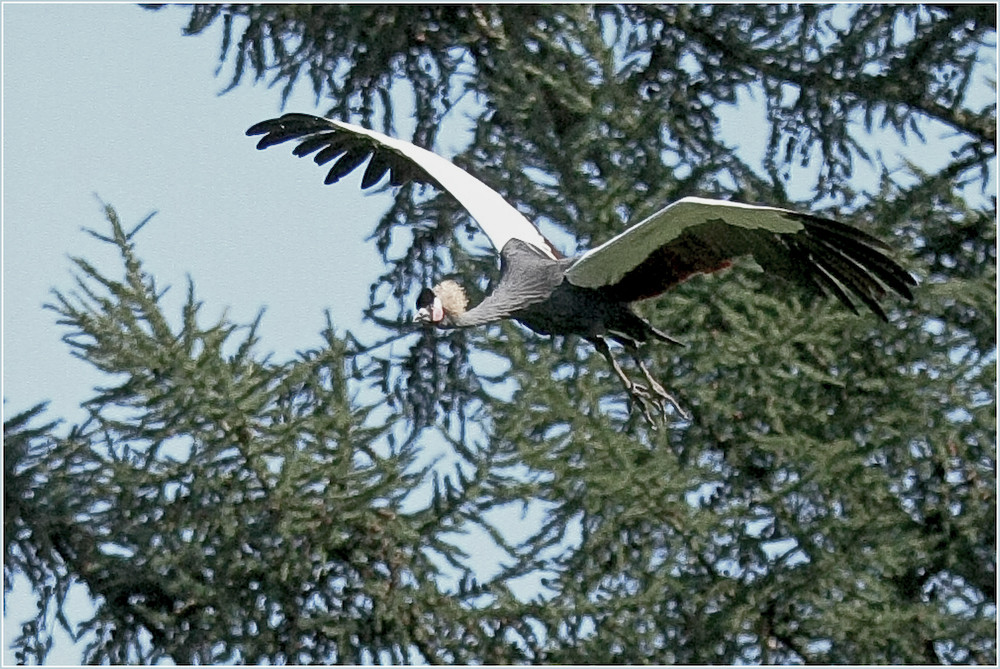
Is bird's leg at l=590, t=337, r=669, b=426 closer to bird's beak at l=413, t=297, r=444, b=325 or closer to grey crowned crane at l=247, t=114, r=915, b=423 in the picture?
grey crowned crane at l=247, t=114, r=915, b=423

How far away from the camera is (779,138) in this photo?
10156mm

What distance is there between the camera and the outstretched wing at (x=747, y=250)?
6.80 meters

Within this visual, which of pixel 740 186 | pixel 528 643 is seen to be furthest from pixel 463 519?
pixel 740 186

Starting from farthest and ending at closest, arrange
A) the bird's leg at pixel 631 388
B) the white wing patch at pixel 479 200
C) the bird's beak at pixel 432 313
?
the white wing patch at pixel 479 200 → the bird's leg at pixel 631 388 → the bird's beak at pixel 432 313

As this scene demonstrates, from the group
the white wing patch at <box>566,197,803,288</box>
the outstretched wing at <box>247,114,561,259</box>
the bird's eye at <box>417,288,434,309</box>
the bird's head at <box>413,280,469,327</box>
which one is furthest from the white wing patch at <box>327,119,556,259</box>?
the white wing patch at <box>566,197,803,288</box>

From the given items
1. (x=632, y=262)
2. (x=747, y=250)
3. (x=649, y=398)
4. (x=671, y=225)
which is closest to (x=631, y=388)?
(x=649, y=398)

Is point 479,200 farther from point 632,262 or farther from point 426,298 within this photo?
point 632,262

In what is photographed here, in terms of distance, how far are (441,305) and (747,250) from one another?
40.9 inches

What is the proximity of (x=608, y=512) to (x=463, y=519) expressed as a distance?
1.94 ft

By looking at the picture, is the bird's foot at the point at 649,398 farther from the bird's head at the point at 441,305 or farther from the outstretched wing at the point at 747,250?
the bird's head at the point at 441,305

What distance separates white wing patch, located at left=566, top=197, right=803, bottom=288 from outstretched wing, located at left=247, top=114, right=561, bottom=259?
1.04m

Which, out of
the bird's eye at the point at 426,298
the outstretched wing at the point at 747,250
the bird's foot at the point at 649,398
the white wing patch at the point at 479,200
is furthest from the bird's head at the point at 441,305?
the bird's foot at the point at 649,398

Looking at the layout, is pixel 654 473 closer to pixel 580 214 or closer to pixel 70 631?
Result: pixel 580 214

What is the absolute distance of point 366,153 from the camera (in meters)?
8.77
